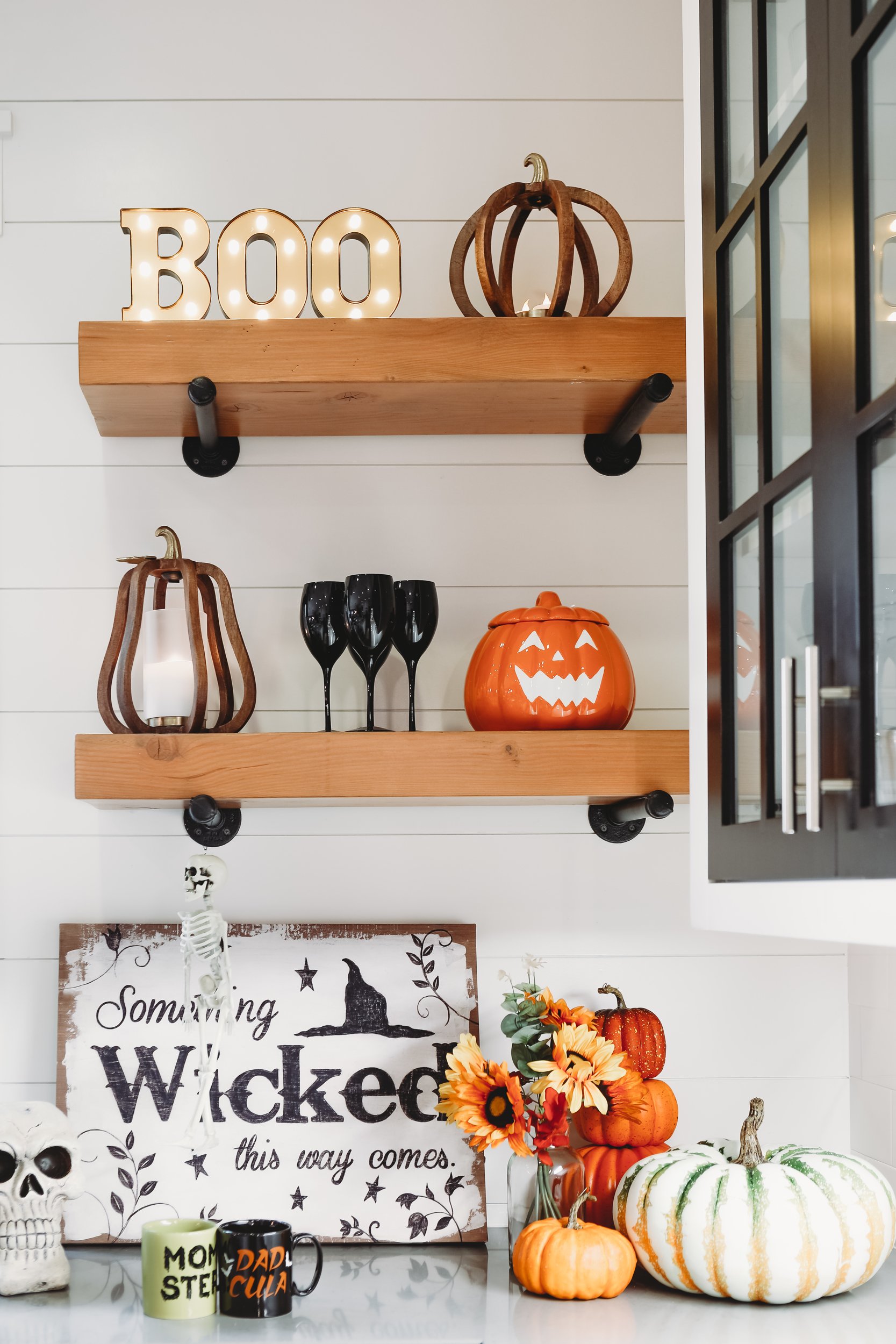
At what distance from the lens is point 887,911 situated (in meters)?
0.76

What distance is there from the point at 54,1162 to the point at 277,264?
1.09m

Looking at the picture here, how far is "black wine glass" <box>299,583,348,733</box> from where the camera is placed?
141 cm

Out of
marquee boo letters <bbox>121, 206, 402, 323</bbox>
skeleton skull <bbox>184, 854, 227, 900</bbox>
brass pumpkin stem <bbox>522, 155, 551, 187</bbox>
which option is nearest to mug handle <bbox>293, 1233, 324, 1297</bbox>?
skeleton skull <bbox>184, 854, 227, 900</bbox>

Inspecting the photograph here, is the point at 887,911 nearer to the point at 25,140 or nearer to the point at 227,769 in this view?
the point at 227,769

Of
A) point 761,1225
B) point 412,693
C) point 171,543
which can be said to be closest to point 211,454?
point 171,543

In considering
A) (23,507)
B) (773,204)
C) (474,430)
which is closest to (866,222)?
(773,204)

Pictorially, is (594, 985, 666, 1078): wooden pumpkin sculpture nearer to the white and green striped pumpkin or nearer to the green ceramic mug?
the white and green striped pumpkin

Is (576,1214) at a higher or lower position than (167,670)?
lower

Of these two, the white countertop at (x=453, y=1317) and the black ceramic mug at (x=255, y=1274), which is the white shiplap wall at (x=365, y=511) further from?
the black ceramic mug at (x=255, y=1274)

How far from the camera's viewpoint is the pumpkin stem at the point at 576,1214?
1267 millimetres

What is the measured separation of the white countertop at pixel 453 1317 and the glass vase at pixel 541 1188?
0.23ft

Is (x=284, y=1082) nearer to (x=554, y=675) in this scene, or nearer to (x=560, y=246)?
(x=554, y=675)

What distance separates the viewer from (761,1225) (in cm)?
122

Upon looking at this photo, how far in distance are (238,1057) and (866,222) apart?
3.95 feet
